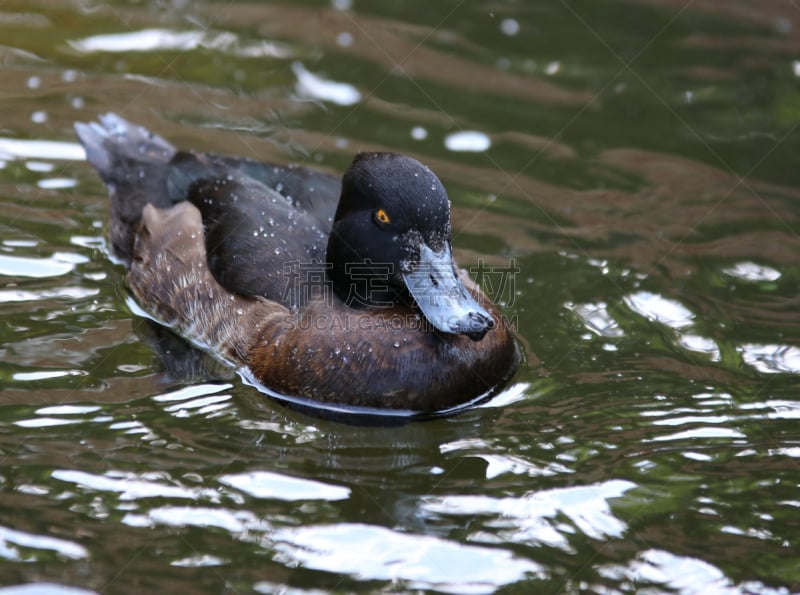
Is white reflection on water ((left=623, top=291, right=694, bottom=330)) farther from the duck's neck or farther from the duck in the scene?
the duck's neck

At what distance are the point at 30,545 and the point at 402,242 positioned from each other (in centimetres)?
247

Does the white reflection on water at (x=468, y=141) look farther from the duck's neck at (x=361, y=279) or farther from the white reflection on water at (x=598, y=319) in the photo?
the duck's neck at (x=361, y=279)

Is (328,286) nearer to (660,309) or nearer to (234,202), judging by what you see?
(234,202)

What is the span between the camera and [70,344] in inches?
251

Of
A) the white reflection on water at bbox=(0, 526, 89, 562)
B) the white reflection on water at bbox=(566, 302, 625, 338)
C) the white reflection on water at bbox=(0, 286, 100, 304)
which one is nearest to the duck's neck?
the white reflection on water at bbox=(566, 302, 625, 338)

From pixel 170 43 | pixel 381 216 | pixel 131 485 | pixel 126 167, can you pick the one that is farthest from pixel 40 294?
pixel 170 43

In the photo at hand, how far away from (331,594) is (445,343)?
1.84 meters

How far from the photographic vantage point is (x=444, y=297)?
588cm

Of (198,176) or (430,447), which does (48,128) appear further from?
(430,447)

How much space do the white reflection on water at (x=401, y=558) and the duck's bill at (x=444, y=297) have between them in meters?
1.27

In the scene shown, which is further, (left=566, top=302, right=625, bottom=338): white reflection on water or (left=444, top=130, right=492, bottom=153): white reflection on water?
(left=444, top=130, right=492, bottom=153): white reflection on water

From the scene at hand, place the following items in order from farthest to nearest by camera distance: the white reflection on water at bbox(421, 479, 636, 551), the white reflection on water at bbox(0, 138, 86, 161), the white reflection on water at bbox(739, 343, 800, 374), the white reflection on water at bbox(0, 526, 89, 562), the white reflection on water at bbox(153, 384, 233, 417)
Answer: the white reflection on water at bbox(0, 138, 86, 161) < the white reflection on water at bbox(739, 343, 800, 374) < the white reflection on water at bbox(153, 384, 233, 417) < the white reflection on water at bbox(421, 479, 636, 551) < the white reflection on water at bbox(0, 526, 89, 562)

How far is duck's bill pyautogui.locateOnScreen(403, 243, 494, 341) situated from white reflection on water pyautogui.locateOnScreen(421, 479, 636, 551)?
965 mm

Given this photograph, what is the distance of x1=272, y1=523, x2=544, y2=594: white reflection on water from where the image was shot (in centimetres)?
469
